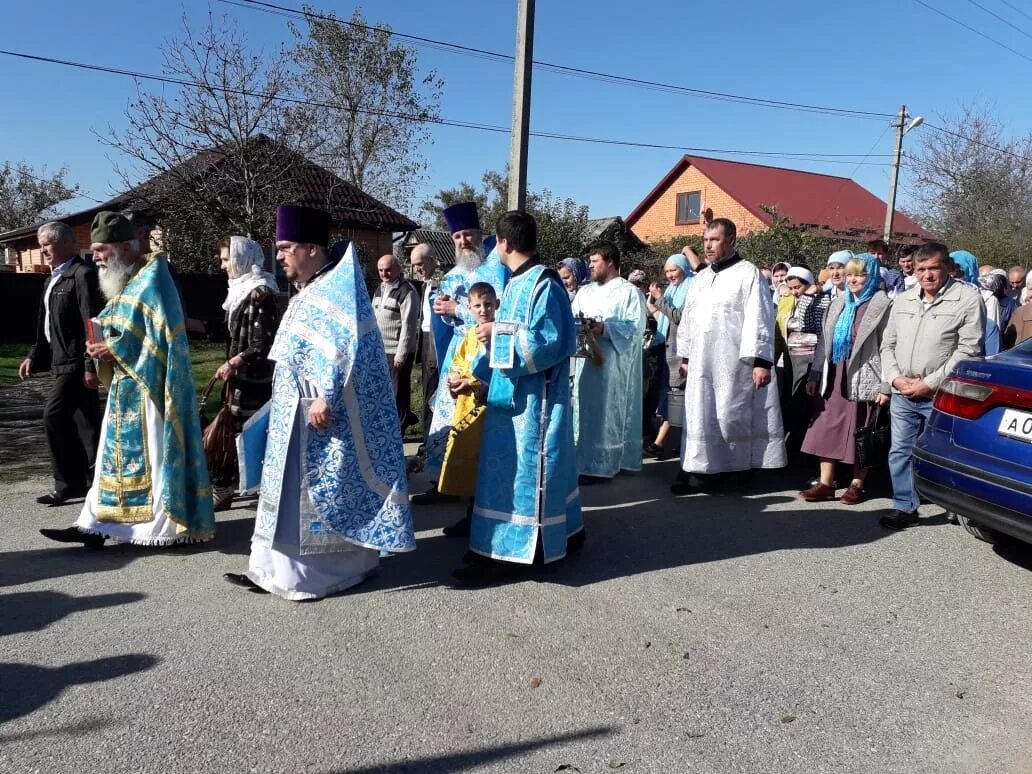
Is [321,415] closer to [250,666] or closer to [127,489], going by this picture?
[250,666]

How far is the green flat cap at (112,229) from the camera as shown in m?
4.73

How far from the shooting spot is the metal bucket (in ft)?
23.1

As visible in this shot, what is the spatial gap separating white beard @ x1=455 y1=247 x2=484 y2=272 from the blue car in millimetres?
3299

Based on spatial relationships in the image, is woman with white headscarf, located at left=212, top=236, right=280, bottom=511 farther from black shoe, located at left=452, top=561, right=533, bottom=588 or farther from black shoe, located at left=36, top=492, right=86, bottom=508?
black shoe, located at left=452, top=561, right=533, bottom=588

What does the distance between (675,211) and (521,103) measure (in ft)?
104

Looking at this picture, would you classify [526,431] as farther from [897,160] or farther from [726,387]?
[897,160]

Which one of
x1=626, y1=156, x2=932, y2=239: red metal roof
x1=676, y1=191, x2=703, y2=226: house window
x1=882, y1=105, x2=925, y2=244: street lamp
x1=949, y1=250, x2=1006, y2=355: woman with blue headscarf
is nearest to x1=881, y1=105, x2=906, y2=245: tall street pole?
x1=882, y1=105, x2=925, y2=244: street lamp

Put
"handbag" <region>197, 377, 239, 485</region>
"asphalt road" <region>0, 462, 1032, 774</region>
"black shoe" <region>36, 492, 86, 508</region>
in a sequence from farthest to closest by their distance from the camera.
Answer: "black shoe" <region>36, 492, 86, 508</region> < "handbag" <region>197, 377, 239, 485</region> < "asphalt road" <region>0, 462, 1032, 774</region>

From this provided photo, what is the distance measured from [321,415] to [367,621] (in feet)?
3.28

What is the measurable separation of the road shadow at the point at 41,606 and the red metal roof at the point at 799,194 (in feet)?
109

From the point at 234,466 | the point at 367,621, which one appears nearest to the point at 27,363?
the point at 234,466


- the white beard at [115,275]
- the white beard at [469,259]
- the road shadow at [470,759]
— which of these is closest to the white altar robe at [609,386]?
the white beard at [469,259]

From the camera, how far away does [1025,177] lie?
32.2 m

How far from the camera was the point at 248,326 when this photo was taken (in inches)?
202
